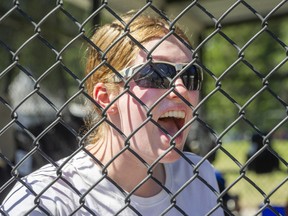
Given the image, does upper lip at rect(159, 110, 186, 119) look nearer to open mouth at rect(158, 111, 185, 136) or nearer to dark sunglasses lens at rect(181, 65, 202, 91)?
open mouth at rect(158, 111, 185, 136)

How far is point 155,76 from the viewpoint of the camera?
1.91 meters

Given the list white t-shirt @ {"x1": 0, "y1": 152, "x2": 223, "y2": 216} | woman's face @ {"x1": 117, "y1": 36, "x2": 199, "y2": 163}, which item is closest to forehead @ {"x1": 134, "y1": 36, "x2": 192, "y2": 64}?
woman's face @ {"x1": 117, "y1": 36, "x2": 199, "y2": 163}

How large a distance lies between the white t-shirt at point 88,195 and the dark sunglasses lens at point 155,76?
0.26 m

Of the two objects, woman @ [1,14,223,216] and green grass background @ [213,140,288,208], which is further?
green grass background @ [213,140,288,208]

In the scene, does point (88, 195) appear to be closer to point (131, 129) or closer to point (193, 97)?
point (131, 129)

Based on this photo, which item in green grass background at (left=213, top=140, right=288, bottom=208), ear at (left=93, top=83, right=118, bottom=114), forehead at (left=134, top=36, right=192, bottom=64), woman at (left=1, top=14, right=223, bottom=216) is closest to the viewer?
woman at (left=1, top=14, right=223, bottom=216)

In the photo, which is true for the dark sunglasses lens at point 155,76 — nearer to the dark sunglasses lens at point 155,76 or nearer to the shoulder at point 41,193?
the dark sunglasses lens at point 155,76

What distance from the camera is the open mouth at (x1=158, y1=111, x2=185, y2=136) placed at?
193cm

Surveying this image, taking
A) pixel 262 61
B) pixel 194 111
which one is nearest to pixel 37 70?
pixel 194 111

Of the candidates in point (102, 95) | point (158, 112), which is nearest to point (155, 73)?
point (158, 112)

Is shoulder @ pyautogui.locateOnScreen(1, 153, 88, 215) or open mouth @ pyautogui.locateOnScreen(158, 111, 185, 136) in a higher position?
open mouth @ pyautogui.locateOnScreen(158, 111, 185, 136)

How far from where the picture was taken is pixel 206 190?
236 centimetres

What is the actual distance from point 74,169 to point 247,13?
16.1ft

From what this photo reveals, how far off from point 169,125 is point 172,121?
0.7 inches
